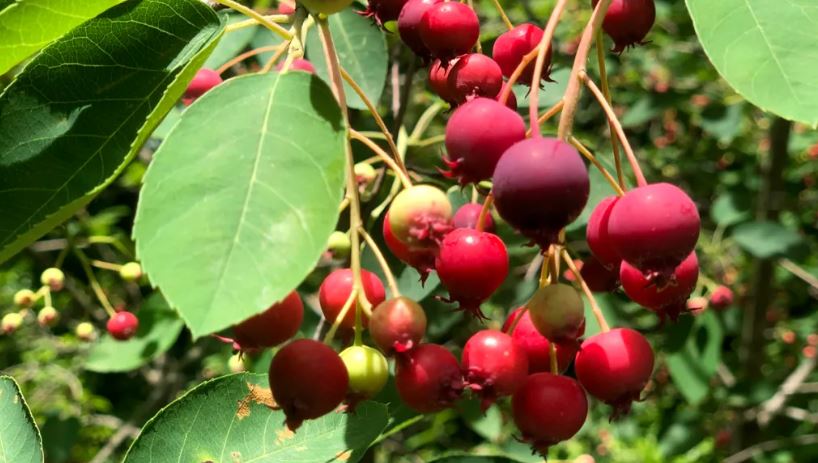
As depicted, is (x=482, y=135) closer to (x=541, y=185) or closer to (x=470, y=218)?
(x=541, y=185)

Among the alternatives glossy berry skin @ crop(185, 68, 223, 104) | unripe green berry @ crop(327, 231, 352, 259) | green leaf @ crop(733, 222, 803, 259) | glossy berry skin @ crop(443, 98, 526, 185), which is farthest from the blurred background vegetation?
glossy berry skin @ crop(443, 98, 526, 185)

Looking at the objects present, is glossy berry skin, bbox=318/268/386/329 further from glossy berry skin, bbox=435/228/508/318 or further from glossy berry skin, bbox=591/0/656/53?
glossy berry skin, bbox=591/0/656/53

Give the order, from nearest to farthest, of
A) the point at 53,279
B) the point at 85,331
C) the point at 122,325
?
the point at 122,325 < the point at 53,279 < the point at 85,331

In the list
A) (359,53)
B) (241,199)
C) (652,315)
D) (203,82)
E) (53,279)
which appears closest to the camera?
(241,199)

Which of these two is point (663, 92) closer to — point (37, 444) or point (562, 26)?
point (562, 26)

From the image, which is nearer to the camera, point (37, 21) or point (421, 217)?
point (421, 217)

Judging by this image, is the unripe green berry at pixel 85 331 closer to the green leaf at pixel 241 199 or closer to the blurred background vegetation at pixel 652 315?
the blurred background vegetation at pixel 652 315

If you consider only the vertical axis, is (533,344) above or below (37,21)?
below

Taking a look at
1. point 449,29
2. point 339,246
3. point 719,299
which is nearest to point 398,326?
point 449,29
